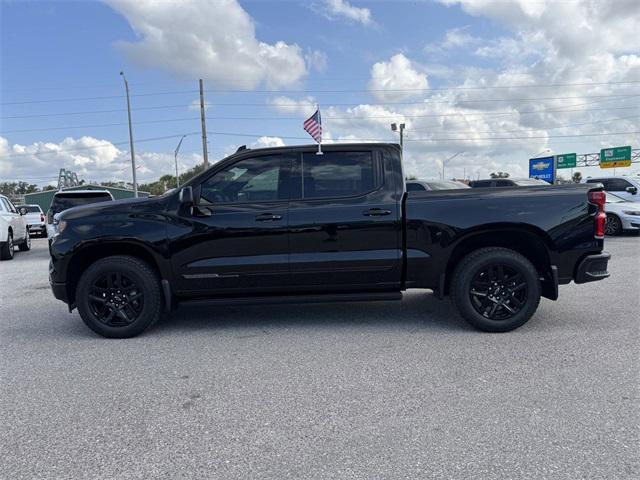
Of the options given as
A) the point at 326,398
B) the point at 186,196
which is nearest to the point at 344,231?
the point at 186,196

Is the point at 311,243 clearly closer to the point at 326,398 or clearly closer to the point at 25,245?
the point at 326,398

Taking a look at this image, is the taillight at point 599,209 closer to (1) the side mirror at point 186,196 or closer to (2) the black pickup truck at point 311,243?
(2) the black pickup truck at point 311,243

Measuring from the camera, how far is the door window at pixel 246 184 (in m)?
4.71

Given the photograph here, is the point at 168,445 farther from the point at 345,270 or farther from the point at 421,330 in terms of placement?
the point at 421,330

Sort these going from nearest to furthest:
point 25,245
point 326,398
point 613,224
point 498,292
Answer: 1. point 326,398
2. point 498,292
3. point 613,224
4. point 25,245

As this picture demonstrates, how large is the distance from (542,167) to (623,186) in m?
34.6

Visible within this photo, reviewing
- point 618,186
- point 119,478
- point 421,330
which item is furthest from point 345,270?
point 618,186

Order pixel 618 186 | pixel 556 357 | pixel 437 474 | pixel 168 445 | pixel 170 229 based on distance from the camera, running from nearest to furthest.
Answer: pixel 437 474 → pixel 168 445 → pixel 556 357 → pixel 170 229 → pixel 618 186

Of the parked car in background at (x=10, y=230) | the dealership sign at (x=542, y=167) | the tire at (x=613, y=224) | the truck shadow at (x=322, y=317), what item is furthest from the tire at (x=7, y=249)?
the dealership sign at (x=542, y=167)

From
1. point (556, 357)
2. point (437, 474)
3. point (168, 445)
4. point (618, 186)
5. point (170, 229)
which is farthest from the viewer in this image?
point (618, 186)

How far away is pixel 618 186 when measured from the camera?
57.1 ft

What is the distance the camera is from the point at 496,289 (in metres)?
4.66

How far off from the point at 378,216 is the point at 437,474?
2659mm

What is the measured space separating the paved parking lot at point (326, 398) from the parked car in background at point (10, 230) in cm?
762
